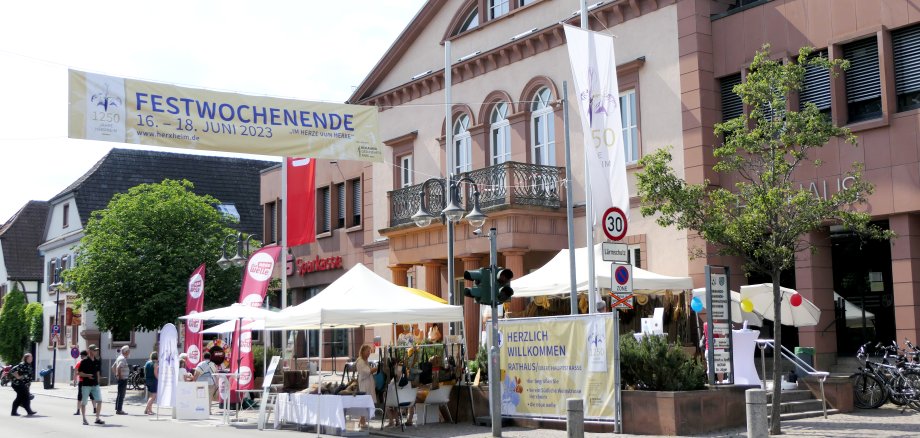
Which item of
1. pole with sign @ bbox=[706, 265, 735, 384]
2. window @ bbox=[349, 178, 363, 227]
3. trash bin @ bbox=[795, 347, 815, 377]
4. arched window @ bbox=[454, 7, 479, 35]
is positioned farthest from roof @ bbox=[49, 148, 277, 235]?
pole with sign @ bbox=[706, 265, 735, 384]

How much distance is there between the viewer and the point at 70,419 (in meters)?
23.2

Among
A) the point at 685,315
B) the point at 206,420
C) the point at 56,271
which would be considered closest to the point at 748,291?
the point at 685,315

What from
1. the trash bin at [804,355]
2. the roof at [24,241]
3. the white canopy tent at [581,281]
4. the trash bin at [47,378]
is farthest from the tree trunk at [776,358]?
the roof at [24,241]

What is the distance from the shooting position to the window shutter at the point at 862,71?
20.2 metres

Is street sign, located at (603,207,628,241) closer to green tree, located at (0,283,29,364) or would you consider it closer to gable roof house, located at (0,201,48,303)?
green tree, located at (0,283,29,364)

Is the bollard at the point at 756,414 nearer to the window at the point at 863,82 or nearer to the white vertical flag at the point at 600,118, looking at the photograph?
the white vertical flag at the point at 600,118

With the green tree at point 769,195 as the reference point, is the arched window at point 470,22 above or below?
above

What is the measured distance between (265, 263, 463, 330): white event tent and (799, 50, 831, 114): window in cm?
856

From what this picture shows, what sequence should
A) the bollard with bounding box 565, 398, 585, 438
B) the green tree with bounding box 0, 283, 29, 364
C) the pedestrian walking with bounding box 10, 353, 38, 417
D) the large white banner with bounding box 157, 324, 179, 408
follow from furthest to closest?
the green tree with bounding box 0, 283, 29, 364 → the pedestrian walking with bounding box 10, 353, 38, 417 → the large white banner with bounding box 157, 324, 179, 408 → the bollard with bounding box 565, 398, 585, 438

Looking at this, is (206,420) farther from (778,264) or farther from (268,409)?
(778,264)

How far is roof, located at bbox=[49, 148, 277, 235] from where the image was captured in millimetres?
52125

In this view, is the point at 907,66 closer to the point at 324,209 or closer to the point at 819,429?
the point at 819,429

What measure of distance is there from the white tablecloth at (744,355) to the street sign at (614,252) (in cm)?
385

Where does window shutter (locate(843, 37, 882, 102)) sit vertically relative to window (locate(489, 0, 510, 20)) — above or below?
below
